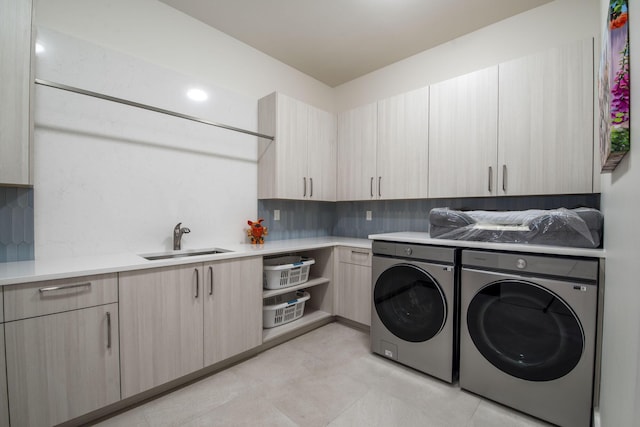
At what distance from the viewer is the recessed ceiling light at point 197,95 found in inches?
92.7

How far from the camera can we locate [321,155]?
3.09 meters

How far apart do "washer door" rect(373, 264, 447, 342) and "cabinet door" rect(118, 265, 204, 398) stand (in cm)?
138

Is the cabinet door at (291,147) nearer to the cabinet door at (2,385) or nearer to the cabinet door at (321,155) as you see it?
the cabinet door at (321,155)

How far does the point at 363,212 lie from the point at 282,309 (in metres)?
1.51

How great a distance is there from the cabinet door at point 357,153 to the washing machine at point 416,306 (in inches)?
34.4

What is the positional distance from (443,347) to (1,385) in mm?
2368

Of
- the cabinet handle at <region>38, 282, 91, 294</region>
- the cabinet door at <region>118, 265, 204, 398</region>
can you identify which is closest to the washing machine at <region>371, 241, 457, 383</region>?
the cabinet door at <region>118, 265, 204, 398</region>

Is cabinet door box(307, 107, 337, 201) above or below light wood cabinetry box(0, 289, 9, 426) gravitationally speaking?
above

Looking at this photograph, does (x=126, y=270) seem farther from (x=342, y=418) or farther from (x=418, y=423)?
(x=418, y=423)

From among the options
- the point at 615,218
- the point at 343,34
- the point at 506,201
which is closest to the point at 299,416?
the point at 615,218

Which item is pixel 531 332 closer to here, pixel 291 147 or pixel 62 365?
pixel 291 147

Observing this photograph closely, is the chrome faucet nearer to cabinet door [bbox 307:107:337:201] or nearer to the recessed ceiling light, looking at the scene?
the recessed ceiling light

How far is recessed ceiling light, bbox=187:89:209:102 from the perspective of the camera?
7.73ft

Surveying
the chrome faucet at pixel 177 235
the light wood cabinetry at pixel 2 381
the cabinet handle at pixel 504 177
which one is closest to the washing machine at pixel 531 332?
the cabinet handle at pixel 504 177
